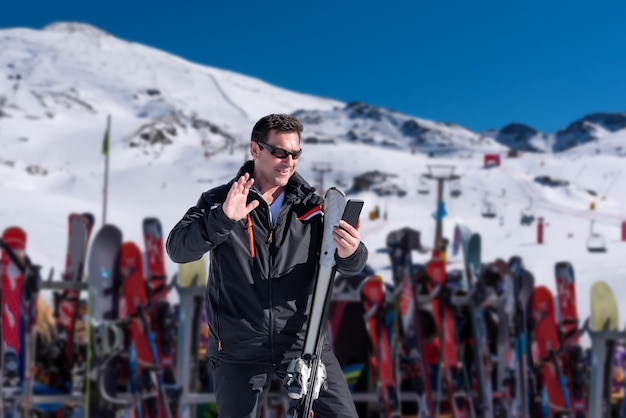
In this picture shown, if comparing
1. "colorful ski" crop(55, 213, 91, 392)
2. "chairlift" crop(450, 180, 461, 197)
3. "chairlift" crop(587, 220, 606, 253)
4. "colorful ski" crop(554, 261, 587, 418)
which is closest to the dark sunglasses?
"colorful ski" crop(55, 213, 91, 392)

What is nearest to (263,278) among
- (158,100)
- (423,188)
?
(423,188)

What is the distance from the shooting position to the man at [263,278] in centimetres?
226

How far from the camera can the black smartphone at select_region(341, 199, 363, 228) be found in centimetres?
223

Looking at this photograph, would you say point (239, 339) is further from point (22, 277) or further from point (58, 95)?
point (58, 95)

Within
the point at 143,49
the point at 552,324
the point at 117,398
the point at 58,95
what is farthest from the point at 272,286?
the point at 143,49

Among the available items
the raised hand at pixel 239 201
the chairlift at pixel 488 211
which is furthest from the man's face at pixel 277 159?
the chairlift at pixel 488 211

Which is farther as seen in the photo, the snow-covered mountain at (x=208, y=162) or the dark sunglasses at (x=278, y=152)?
the snow-covered mountain at (x=208, y=162)

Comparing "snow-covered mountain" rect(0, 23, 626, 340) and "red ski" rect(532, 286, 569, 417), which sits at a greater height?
"snow-covered mountain" rect(0, 23, 626, 340)

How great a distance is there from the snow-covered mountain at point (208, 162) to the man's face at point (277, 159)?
445 inches

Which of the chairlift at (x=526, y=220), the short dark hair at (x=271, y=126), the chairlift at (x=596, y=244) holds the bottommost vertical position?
the short dark hair at (x=271, y=126)

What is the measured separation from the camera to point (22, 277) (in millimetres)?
5543

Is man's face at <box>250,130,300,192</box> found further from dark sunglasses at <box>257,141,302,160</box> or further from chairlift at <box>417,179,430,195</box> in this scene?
chairlift at <box>417,179,430,195</box>

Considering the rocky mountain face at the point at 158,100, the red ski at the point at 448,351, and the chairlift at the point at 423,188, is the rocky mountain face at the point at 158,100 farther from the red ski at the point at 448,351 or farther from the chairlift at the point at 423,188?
the red ski at the point at 448,351

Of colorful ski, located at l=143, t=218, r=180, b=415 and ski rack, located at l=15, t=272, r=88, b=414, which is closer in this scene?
ski rack, located at l=15, t=272, r=88, b=414
